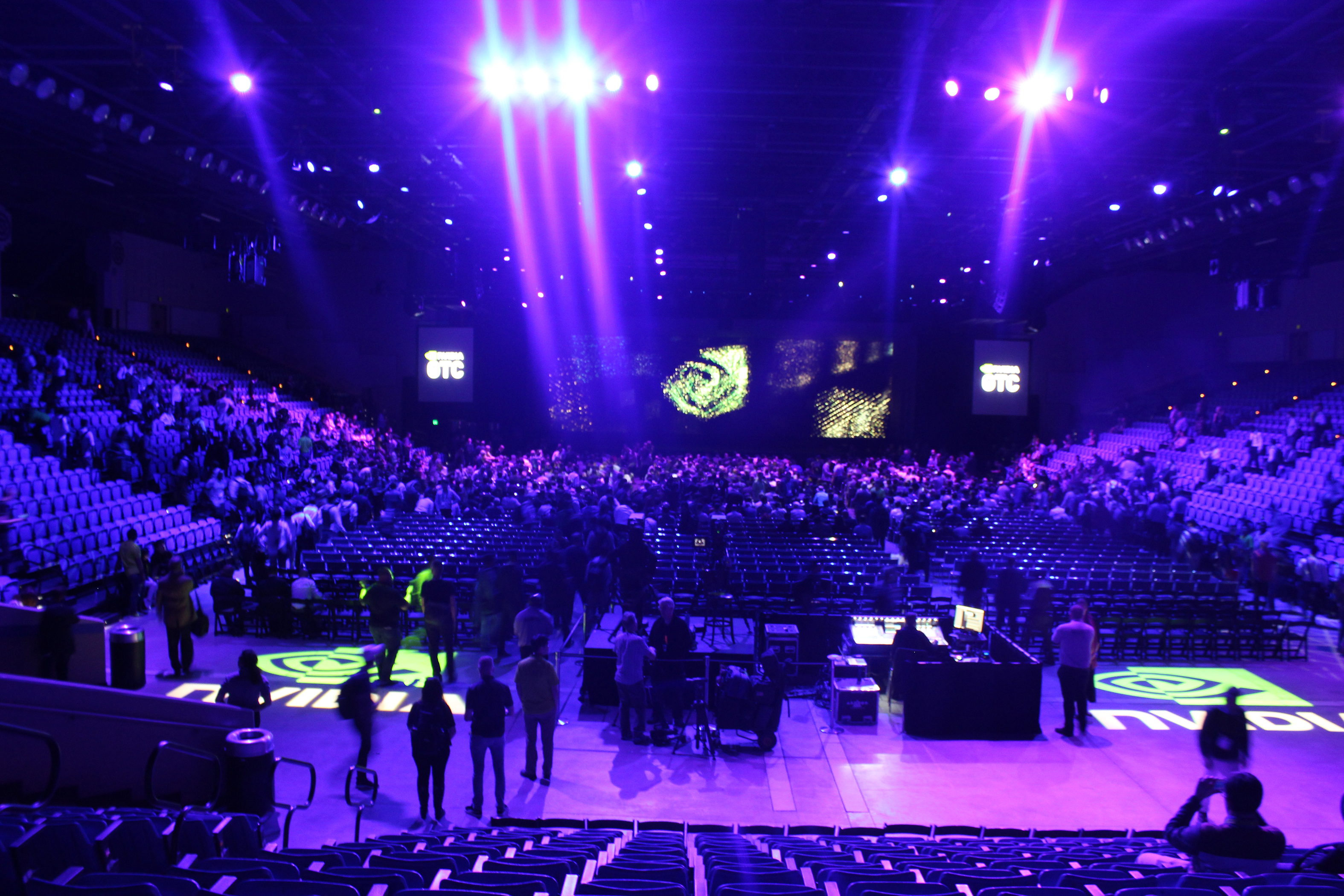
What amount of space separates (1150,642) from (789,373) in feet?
75.4

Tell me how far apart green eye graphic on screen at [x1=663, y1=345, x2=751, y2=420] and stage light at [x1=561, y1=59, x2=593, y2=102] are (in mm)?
22627

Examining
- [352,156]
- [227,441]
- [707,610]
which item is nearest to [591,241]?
[352,156]

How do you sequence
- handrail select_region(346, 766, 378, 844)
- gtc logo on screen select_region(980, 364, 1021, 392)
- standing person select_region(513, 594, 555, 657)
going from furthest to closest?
1. gtc logo on screen select_region(980, 364, 1021, 392)
2. standing person select_region(513, 594, 555, 657)
3. handrail select_region(346, 766, 378, 844)

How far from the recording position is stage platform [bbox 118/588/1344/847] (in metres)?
6.45

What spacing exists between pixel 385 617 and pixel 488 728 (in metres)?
3.06

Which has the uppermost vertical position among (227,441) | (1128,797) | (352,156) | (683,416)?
(352,156)

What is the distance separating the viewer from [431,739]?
19.9 ft

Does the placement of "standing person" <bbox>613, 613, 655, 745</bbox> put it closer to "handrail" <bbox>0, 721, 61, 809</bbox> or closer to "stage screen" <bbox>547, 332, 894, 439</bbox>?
"handrail" <bbox>0, 721, 61, 809</bbox>

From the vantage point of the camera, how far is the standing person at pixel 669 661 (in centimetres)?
802

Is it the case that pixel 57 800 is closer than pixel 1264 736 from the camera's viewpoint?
Yes

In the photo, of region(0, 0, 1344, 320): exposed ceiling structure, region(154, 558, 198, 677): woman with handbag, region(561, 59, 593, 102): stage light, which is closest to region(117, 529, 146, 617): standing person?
region(154, 558, 198, 677): woman with handbag

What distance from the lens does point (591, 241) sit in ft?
78.9

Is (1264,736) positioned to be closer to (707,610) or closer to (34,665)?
(707,610)

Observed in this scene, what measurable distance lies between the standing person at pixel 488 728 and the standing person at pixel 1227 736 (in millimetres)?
5073
